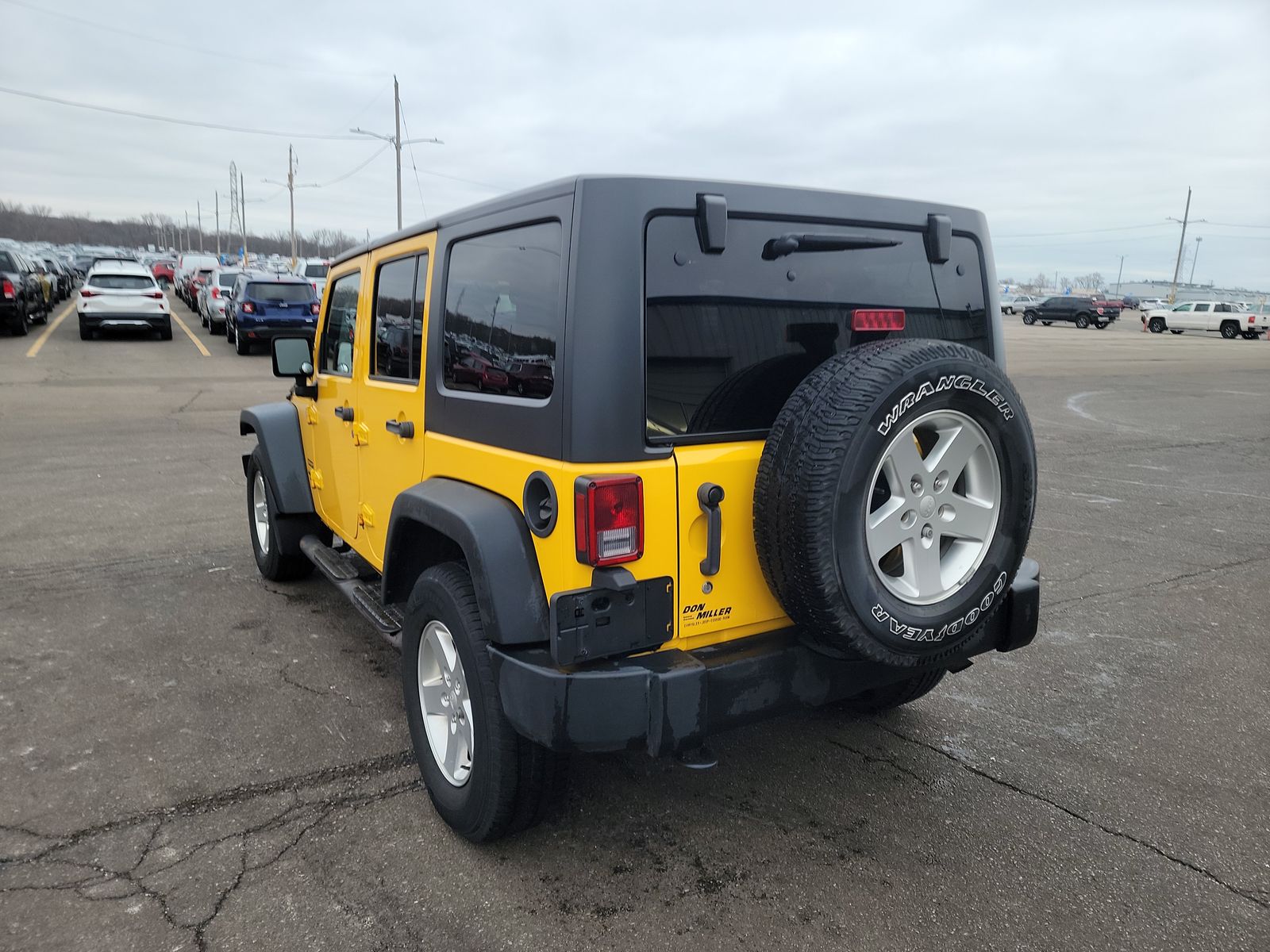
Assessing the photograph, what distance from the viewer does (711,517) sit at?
257 cm

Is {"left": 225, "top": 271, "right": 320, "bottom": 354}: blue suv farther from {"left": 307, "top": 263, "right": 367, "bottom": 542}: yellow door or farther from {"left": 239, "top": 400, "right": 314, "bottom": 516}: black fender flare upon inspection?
{"left": 307, "top": 263, "right": 367, "bottom": 542}: yellow door

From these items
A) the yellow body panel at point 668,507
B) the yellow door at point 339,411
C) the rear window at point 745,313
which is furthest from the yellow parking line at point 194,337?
the rear window at point 745,313

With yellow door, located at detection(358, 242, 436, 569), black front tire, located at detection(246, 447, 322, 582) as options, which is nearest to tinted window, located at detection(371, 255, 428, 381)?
yellow door, located at detection(358, 242, 436, 569)

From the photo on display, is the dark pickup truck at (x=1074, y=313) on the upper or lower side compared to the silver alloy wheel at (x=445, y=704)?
upper

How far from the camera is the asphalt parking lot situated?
253 cm

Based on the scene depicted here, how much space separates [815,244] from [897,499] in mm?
784

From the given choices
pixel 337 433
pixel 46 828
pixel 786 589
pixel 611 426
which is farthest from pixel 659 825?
pixel 337 433

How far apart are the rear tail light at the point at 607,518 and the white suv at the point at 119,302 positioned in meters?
22.3

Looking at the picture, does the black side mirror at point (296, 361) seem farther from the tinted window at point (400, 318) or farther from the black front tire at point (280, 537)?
the tinted window at point (400, 318)

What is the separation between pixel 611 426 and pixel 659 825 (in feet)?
4.57

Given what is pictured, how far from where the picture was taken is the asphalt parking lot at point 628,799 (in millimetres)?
2531

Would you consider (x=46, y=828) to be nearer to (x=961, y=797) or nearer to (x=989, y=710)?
(x=961, y=797)

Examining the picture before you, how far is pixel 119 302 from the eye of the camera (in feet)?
69.2

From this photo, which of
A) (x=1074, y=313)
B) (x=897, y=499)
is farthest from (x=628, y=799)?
(x=1074, y=313)
